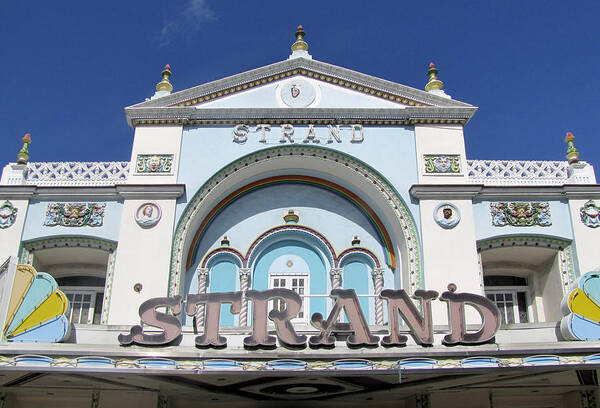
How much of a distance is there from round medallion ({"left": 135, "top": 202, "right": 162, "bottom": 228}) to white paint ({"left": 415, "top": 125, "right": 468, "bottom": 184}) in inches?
257

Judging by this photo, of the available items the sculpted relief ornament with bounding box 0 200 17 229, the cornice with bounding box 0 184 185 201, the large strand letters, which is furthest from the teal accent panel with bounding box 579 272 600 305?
the sculpted relief ornament with bounding box 0 200 17 229

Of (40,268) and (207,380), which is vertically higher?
(40,268)

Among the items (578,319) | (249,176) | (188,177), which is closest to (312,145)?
(249,176)

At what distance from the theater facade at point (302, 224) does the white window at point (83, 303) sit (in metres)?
0.06

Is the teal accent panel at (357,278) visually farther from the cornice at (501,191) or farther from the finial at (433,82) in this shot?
the finial at (433,82)

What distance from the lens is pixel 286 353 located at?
11.3m

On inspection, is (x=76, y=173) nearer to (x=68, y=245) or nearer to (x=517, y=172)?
(x=68, y=245)

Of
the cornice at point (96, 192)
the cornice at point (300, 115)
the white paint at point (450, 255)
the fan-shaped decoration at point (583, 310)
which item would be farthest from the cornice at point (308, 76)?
the fan-shaped decoration at point (583, 310)

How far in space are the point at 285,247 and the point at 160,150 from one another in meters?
4.04

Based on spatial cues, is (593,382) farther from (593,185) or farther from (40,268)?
(40,268)

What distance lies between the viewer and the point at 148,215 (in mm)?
15414

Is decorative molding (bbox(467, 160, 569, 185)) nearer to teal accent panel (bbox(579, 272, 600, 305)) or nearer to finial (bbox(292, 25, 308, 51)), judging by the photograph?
teal accent panel (bbox(579, 272, 600, 305))

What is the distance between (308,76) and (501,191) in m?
5.88

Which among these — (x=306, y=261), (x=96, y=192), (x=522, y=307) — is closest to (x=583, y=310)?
(x=522, y=307)
